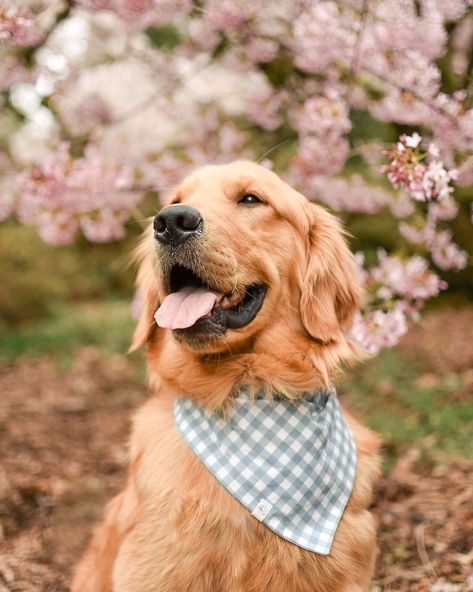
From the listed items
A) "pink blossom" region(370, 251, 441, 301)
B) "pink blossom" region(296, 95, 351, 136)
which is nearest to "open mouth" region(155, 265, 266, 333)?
"pink blossom" region(370, 251, 441, 301)

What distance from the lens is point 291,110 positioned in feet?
17.7

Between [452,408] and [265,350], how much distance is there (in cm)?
353

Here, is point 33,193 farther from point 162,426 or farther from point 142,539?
point 142,539

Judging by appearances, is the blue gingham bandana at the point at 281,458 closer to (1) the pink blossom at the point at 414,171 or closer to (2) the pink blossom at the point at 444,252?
(1) the pink blossom at the point at 414,171

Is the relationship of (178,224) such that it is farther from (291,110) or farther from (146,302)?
(291,110)

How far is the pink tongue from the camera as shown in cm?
253

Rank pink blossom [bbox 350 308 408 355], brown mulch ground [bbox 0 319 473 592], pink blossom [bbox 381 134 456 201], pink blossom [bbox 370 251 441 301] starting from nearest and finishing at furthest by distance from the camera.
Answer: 1. pink blossom [bbox 381 134 456 201]
2. brown mulch ground [bbox 0 319 473 592]
3. pink blossom [bbox 350 308 408 355]
4. pink blossom [bbox 370 251 441 301]

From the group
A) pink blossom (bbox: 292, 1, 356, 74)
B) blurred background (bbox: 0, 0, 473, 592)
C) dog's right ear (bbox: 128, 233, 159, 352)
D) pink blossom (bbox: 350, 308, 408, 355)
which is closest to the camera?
dog's right ear (bbox: 128, 233, 159, 352)

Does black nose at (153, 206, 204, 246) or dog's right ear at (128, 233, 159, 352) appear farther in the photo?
dog's right ear at (128, 233, 159, 352)

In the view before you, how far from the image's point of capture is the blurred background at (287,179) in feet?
11.6

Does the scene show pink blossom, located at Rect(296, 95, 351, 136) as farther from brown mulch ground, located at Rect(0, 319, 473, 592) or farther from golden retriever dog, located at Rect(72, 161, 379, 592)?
brown mulch ground, located at Rect(0, 319, 473, 592)

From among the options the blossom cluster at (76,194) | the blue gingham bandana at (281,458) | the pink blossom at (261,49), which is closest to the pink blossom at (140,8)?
the pink blossom at (261,49)

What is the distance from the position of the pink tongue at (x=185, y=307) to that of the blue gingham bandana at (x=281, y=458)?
396 mm

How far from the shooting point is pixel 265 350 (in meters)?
2.72
